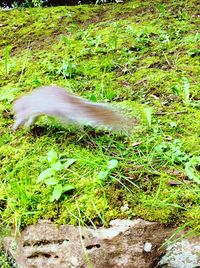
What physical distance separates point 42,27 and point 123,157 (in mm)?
2702

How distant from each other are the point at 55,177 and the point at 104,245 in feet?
1.51

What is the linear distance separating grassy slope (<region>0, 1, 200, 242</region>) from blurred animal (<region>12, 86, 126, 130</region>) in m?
0.08

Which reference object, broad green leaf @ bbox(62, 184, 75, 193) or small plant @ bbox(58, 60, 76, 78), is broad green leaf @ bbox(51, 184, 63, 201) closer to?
broad green leaf @ bbox(62, 184, 75, 193)

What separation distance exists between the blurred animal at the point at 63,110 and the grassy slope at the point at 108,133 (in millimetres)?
80

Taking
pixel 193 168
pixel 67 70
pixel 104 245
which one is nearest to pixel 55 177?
pixel 104 245

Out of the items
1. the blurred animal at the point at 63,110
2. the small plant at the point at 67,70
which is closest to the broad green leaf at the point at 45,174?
the blurred animal at the point at 63,110

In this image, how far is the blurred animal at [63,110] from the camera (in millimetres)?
2338

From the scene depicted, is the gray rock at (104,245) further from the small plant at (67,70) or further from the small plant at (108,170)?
the small plant at (67,70)

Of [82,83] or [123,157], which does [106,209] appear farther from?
[82,83]

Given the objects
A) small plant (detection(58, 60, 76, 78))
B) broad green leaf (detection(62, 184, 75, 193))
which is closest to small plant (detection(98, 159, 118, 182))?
broad green leaf (detection(62, 184, 75, 193))

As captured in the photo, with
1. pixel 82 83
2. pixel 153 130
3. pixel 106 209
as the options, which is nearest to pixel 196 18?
pixel 82 83

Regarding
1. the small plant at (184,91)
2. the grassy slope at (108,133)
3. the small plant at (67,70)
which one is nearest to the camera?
the grassy slope at (108,133)

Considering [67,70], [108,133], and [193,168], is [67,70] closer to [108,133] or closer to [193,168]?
[108,133]

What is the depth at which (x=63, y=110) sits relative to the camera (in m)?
2.36
